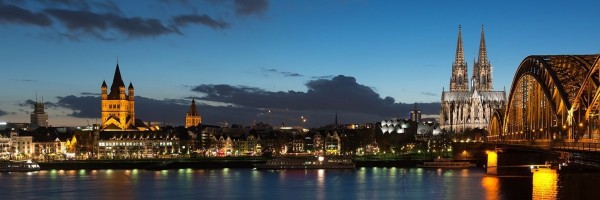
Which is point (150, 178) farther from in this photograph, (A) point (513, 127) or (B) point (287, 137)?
(B) point (287, 137)

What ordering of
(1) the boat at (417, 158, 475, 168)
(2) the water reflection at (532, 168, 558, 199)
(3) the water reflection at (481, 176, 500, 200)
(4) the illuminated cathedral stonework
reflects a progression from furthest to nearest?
(4) the illuminated cathedral stonework, (1) the boat at (417, 158, 475, 168), (3) the water reflection at (481, 176, 500, 200), (2) the water reflection at (532, 168, 558, 199)

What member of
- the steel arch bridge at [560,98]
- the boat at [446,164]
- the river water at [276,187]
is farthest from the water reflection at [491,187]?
the boat at [446,164]

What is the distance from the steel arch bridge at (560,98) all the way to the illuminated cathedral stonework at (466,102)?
403 ft

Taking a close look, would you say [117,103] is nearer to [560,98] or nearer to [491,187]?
[491,187]

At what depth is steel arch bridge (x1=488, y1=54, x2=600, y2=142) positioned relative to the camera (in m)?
41.0

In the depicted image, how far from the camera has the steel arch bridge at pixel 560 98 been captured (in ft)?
135

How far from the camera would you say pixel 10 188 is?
70938 mm

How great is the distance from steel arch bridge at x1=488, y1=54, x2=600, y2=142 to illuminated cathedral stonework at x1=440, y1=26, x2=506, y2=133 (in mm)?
122925

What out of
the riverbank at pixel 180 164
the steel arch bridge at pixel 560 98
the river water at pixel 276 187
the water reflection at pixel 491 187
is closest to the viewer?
the steel arch bridge at pixel 560 98

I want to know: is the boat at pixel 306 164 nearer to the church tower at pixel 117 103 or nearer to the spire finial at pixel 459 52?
the church tower at pixel 117 103

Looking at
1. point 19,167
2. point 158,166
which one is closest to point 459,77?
point 158,166

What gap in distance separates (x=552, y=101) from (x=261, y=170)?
189 ft

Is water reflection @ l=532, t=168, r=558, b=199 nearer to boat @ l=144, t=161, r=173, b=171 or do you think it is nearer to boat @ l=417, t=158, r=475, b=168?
boat @ l=417, t=158, r=475, b=168

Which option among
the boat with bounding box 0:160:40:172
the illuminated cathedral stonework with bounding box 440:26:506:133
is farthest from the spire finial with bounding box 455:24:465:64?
the boat with bounding box 0:160:40:172
